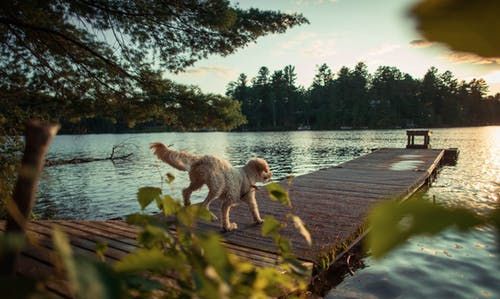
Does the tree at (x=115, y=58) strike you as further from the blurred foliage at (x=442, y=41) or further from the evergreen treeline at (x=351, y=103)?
the evergreen treeline at (x=351, y=103)

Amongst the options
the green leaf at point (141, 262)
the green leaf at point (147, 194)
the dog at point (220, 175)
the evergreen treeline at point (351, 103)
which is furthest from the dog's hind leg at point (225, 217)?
the evergreen treeline at point (351, 103)

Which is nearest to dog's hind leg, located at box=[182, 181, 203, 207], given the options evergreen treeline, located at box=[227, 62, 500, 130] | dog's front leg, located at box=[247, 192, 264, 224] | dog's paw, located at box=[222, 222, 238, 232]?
dog's paw, located at box=[222, 222, 238, 232]

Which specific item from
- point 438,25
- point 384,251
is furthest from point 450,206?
point 438,25

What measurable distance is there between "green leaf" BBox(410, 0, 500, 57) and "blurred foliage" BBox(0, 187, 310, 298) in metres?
0.46

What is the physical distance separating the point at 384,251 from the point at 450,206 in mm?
86

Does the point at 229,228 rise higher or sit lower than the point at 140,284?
lower

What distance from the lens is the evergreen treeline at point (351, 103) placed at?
311 feet

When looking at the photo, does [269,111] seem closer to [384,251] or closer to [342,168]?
[342,168]

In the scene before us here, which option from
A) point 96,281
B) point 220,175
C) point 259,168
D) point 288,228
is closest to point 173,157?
point 220,175

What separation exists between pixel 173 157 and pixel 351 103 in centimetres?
11237

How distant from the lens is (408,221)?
1.12 feet

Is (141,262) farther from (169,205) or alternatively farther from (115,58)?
(115,58)

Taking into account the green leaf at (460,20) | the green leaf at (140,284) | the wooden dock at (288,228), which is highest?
the green leaf at (460,20)

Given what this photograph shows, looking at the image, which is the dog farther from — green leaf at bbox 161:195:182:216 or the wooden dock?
green leaf at bbox 161:195:182:216
